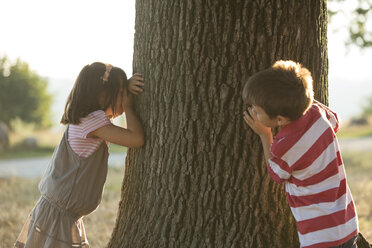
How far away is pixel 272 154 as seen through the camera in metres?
2.60

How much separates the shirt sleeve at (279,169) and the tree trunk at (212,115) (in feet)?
0.98

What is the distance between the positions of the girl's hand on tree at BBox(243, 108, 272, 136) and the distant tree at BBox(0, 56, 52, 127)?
775 inches

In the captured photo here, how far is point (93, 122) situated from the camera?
10.4ft

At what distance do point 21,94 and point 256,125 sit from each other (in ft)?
65.6

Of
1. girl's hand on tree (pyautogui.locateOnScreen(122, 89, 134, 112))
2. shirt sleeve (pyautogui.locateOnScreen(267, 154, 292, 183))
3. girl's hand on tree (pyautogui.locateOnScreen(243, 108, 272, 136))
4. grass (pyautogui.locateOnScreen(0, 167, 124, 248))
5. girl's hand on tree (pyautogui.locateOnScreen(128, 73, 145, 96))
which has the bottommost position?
grass (pyautogui.locateOnScreen(0, 167, 124, 248))

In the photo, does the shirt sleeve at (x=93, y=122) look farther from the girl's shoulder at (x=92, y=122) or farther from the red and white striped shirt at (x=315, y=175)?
the red and white striped shirt at (x=315, y=175)

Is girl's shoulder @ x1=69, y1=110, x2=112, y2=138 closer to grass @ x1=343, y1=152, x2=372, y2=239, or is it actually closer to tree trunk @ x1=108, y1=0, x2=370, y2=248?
tree trunk @ x1=108, y1=0, x2=370, y2=248

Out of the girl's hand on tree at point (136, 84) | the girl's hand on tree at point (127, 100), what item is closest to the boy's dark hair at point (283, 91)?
the girl's hand on tree at point (136, 84)

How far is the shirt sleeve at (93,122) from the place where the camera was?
125 inches

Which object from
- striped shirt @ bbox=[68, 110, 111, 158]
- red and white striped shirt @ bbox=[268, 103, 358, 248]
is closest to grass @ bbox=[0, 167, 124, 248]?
striped shirt @ bbox=[68, 110, 111, 158]

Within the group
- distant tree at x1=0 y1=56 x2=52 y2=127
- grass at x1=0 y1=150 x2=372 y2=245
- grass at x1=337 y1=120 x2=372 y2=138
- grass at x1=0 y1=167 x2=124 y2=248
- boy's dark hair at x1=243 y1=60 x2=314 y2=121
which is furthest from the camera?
distant tree at x1=0 y1=56 x2=52 y2=127

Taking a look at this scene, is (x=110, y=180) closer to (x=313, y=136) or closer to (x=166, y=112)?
(x=166, y=112)

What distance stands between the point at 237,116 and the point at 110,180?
5.53 metres

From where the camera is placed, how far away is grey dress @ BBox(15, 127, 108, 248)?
3.29 meters
